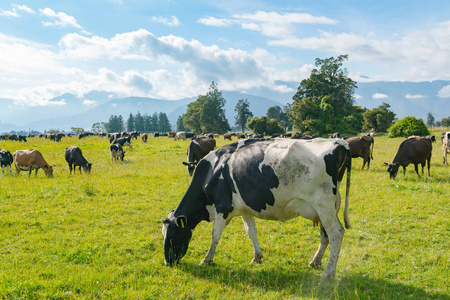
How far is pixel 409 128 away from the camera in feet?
146

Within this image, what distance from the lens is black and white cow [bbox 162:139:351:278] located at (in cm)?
513

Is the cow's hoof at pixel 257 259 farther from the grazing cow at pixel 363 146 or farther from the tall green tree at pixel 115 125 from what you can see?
the tall green tree at pixel 115 125

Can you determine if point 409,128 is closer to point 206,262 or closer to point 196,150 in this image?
point 196,150

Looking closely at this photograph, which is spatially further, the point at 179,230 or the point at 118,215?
the point at 118,215

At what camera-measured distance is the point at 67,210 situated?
9.72m

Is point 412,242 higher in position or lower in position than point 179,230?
lower

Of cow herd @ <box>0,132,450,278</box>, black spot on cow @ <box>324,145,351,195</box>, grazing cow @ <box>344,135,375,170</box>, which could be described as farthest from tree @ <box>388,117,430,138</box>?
black spot on cow @ <box>324,145,351,195</box>

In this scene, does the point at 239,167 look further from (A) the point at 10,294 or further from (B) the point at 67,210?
(B) the point at 67,210

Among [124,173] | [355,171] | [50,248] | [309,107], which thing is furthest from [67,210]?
[309,107]

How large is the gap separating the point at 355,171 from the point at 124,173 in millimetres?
13976

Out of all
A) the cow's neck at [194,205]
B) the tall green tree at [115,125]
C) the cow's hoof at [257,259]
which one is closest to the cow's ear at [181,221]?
the cow's neck at [194,205]

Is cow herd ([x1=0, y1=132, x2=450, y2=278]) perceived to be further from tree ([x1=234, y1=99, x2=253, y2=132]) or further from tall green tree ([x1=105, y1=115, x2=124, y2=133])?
tall green tree ([x1=105, y1=115, x2=124, y2=133])

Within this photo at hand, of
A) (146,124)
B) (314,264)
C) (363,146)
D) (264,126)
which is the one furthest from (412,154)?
(146,124)

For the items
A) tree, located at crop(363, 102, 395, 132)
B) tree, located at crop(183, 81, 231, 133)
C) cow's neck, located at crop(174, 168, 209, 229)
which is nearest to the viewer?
cow's neck, located at crop(174, 168, 209, 229)
